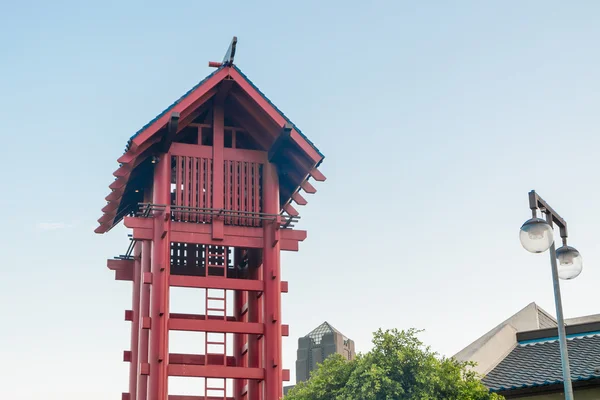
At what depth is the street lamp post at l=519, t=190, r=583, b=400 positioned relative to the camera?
15.1 m

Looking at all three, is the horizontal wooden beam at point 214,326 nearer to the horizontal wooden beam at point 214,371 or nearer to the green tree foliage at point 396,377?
the horizontal wooden beam at point 214,371

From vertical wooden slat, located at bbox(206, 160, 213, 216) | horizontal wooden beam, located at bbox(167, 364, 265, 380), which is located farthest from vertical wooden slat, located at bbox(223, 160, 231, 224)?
horizontal wooden beam, located at bbox(167, 364, 265, 380)

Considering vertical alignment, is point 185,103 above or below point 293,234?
above

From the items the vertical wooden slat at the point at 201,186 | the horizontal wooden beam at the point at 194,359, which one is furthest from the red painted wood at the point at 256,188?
the horizontal wooden beam at the point at 194,359

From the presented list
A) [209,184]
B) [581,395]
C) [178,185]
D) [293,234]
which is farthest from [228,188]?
[581,395]

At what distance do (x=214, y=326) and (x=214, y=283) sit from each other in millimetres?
1352

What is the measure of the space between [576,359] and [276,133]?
1256 centimetres

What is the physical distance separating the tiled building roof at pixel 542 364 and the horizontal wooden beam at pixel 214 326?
25.4ft

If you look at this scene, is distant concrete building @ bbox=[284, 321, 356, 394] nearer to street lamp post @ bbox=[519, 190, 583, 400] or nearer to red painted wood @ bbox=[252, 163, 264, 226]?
red painted wood @ bbox=[252, 163, 264, 226]

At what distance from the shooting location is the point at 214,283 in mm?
28672

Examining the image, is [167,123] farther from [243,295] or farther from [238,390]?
[238,390]

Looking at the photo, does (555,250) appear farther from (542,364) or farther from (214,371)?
(214,371)

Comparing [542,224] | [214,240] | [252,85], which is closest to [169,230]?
[214,240]

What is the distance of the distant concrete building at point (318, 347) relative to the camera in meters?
71.7
